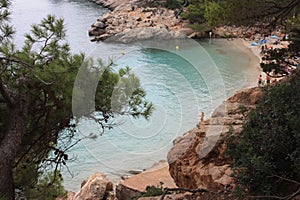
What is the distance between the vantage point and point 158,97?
9.83m

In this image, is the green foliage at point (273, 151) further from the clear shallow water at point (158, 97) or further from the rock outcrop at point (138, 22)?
the rock outcrop at point (138, 22)

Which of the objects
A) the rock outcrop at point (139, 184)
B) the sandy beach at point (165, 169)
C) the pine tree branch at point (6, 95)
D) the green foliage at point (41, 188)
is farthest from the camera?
the sandy beach at point (165, 169)

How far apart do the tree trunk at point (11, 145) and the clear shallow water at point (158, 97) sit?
987 mm

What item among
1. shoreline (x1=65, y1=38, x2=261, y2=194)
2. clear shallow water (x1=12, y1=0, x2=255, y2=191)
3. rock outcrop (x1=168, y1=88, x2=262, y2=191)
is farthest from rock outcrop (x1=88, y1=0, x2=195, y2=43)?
rock outcrop (x1=168, y1=88, x2=262, y2=191)

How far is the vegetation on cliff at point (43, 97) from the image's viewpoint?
10.3ft

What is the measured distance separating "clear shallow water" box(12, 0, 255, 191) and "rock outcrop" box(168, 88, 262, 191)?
87 cm

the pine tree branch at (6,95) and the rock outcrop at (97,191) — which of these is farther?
the rock outcrop at (97,191)

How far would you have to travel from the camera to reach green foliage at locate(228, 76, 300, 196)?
8.14 feet

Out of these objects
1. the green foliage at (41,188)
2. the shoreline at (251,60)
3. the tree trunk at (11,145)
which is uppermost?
the tree trunk at (11,145)

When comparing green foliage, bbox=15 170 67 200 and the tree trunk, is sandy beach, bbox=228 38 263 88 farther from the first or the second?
the tree trunk

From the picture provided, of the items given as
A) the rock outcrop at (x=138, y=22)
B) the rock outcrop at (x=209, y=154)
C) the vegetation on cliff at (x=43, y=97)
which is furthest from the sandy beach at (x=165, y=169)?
the rock outcrop at (x=138, y=22)

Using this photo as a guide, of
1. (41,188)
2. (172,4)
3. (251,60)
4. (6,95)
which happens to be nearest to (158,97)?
(41,188)

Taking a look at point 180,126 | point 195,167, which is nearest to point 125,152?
point 180,126

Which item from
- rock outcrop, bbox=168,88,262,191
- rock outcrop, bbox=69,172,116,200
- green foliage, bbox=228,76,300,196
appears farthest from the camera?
rock outcrop, bbox=69,172,116,200
